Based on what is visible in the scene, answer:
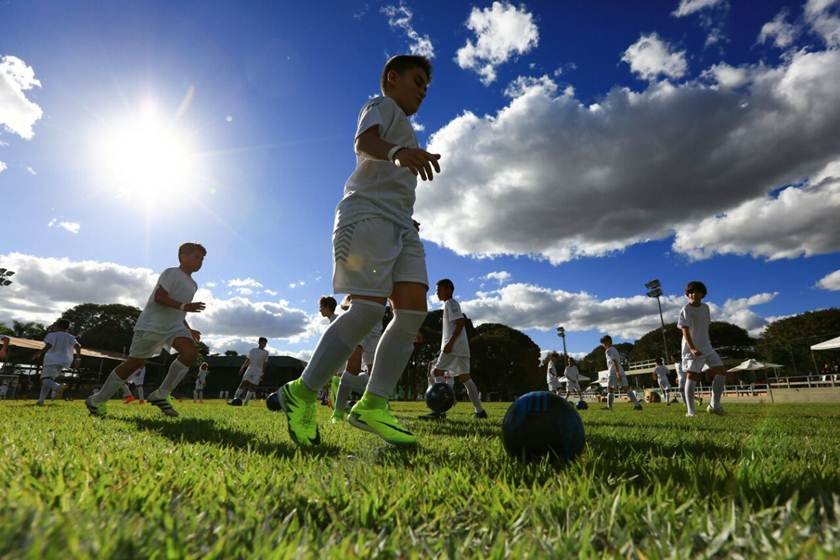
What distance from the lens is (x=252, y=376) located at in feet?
55.5

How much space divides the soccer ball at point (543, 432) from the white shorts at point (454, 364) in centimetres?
710

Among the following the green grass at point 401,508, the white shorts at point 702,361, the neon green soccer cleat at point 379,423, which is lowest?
the green grass at point 401,508

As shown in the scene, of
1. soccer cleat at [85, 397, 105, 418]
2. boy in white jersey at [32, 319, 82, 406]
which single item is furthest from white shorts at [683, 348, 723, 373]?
boy in white jersey at [32, 319, 82, 406]

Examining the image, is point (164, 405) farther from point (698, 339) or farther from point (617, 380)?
point (617, 380)

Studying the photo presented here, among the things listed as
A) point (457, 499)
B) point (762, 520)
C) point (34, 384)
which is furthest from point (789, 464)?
point (34, 384)

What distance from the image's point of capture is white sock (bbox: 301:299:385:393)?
138 inches

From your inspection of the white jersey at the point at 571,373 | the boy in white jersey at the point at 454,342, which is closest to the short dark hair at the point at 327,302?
the boy in white jersey at the point at 454,342

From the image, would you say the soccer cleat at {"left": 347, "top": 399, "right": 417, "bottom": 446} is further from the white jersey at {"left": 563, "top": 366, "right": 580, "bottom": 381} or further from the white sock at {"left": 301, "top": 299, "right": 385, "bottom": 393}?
the white jersey at {"left": 563, "top": 366, "right": 580, "bottom": 381}

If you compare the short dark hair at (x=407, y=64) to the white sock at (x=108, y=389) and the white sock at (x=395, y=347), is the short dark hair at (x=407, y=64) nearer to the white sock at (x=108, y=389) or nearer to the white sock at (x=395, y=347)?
the white sock at (x=395, y=347)

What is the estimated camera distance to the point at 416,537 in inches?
52.2

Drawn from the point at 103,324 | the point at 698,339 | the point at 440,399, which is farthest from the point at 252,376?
the point at 103,324

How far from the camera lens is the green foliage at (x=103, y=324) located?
71.7m

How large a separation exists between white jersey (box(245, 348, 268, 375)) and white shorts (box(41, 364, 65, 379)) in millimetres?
A: 5737

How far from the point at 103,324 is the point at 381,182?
282 ft
